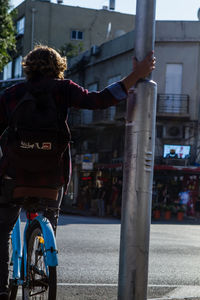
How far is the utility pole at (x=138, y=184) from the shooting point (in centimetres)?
399

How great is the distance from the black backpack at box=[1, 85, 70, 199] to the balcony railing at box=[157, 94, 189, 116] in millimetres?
28803

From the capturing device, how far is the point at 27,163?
3.52 metres

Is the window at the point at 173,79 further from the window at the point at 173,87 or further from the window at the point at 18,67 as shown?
the window at the point at 18,67

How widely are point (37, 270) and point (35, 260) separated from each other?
0.31 feet

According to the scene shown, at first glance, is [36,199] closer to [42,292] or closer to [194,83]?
[42,292]

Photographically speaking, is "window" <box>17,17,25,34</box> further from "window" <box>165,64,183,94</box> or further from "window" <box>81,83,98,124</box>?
"window" <box>165,64,183,94</box>

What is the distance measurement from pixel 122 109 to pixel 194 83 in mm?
4302

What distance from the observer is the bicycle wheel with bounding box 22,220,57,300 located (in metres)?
3.59

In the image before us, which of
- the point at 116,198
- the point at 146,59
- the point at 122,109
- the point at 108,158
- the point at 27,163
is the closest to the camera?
the point at 27,163

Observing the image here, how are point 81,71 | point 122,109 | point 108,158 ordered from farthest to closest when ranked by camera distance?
point 81,71
point 108,158
point 122,109

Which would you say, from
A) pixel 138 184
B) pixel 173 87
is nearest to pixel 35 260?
pixel 138 184

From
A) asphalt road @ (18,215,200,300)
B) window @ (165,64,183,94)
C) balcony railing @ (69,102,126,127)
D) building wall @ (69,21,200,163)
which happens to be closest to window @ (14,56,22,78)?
balcony railing @ (69,102,126,127)

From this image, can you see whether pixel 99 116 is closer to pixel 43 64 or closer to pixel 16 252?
pixel 16 252

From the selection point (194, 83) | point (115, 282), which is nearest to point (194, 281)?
point (115, 282)
